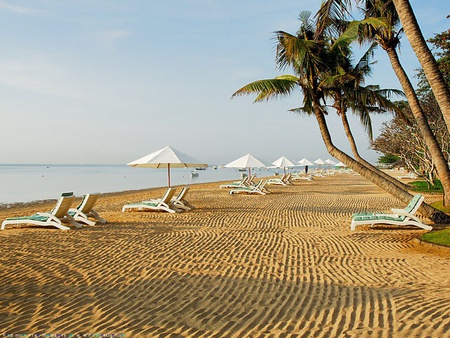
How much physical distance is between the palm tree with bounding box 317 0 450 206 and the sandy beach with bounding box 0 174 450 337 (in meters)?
1.77

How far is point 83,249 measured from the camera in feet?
22.1

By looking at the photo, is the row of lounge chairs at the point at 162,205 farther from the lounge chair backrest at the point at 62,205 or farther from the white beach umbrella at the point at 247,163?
the white beach umbrella at the point at 247,163

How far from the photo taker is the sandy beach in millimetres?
3557

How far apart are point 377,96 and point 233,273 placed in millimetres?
8473

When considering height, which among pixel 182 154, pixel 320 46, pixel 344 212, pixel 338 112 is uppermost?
pixel 320 46

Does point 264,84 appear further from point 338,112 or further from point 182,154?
point 182,154

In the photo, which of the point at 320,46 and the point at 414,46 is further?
the point at 320,46

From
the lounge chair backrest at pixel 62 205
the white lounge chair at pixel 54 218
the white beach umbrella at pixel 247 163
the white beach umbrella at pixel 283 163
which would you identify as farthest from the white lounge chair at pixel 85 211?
the white beach umbrella at pixel 283 163

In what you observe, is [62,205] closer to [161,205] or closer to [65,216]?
[65,216]

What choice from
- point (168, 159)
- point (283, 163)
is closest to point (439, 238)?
point (168, 159)

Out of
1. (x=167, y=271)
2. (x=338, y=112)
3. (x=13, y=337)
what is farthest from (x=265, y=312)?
(x=338, y=112)

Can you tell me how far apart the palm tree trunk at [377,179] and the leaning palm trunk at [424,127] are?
691 millimetres

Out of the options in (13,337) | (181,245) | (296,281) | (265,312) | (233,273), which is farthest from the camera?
(181,245)

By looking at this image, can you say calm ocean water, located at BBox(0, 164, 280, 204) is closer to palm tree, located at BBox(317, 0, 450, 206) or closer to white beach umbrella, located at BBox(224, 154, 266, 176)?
white beach umbrella, located at BBox(224, 154, 266, 176)
